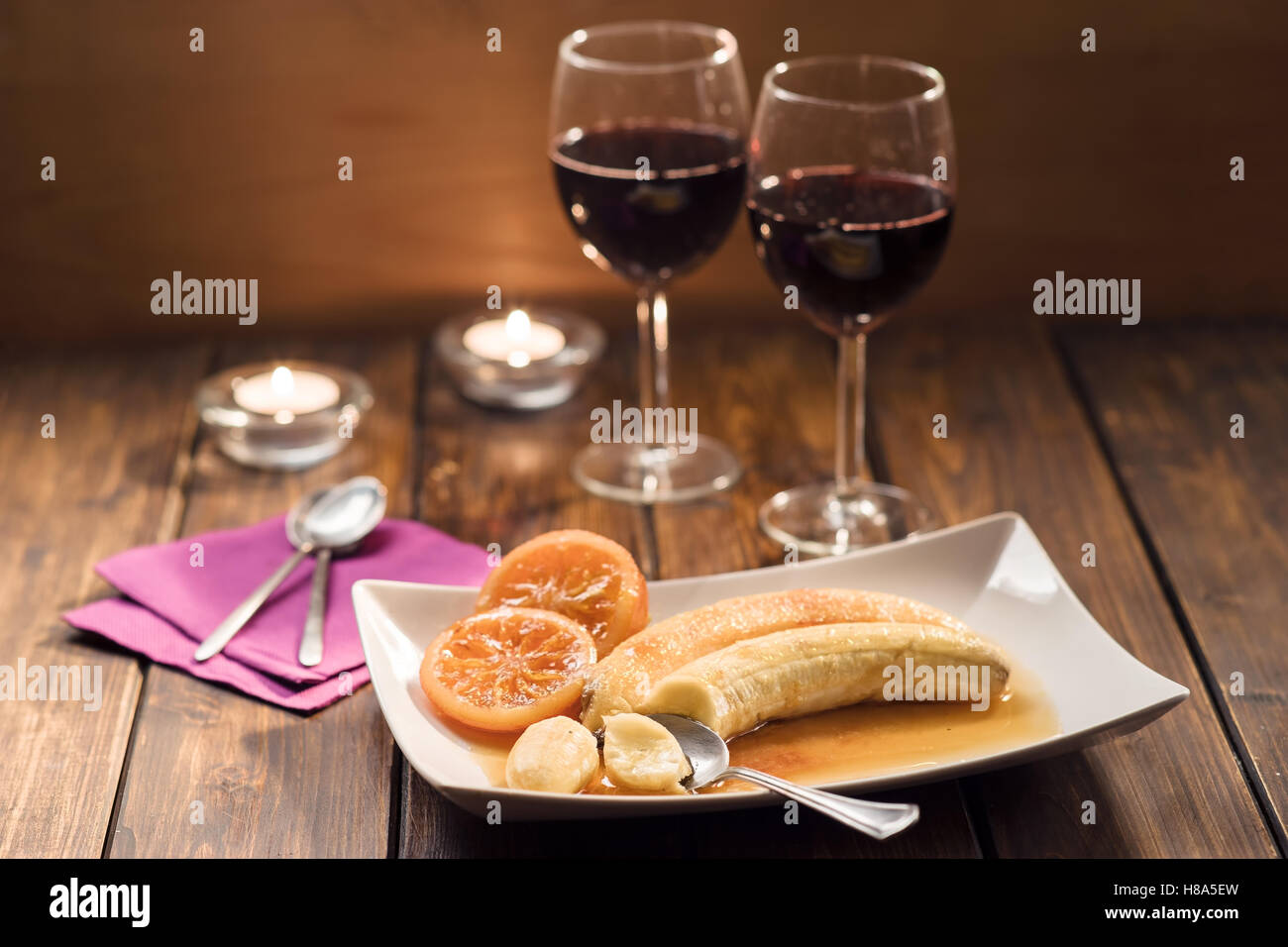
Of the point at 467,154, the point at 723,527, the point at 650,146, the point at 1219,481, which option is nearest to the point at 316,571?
the point at 723,527

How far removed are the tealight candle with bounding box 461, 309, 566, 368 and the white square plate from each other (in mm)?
487

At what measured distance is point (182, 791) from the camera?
85 cm

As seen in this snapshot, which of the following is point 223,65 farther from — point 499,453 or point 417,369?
point 499,453

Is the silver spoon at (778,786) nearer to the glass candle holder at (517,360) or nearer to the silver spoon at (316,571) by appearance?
the silver spoon at (316,571)

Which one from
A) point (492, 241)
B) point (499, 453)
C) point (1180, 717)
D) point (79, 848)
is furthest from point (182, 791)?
point (492, 241)

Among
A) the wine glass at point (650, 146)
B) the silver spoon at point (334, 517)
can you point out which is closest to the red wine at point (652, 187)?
the wine glass at point (650, 146)

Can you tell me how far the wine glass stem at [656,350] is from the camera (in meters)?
1.27

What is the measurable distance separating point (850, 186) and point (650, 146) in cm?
20

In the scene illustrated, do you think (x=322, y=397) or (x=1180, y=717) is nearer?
(x=1180, y=717)

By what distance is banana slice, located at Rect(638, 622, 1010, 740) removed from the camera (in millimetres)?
813

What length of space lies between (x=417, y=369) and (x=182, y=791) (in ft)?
2.35

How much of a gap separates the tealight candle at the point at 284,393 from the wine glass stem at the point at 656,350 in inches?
11.7

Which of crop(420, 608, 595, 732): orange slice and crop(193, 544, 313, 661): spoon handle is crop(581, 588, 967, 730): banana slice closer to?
crop(420, 608, 595, 732): orange slice

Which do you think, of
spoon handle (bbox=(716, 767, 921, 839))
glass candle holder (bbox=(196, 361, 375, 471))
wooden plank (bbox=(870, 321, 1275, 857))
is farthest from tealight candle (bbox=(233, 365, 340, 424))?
spoon handle (bbox=(716, 767, 921, 839))
